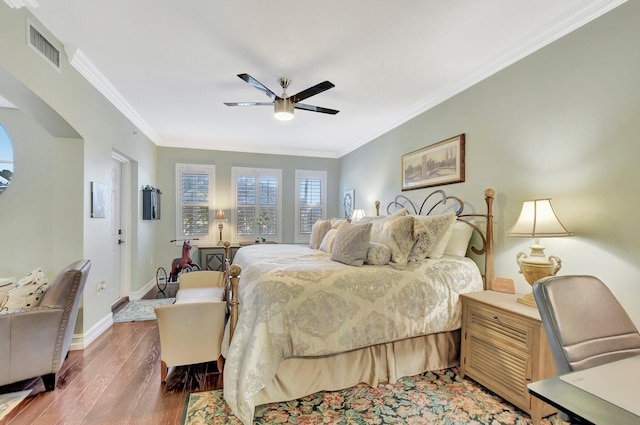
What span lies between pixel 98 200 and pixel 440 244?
141 inches

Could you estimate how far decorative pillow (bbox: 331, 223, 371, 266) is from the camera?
251 centimetres

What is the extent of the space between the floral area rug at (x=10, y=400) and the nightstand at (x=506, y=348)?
3.25 m

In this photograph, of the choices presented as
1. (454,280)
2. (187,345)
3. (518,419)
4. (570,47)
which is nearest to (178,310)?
(187,345)

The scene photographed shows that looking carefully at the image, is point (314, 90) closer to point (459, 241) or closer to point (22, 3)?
point (459, 241)

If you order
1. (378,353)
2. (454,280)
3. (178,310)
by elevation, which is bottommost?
(378,353)

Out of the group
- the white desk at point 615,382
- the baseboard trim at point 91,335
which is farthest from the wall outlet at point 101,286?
the white desk at point 615,382

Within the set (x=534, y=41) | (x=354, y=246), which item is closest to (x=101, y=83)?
(x=354, y=246)

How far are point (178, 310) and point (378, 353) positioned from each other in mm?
1589

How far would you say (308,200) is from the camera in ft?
21.5

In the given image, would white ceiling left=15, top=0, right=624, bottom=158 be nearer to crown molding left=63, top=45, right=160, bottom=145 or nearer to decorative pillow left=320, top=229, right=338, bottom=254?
crown molding left=63, top=45, right=160, bottom=145

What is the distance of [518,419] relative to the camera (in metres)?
1.87

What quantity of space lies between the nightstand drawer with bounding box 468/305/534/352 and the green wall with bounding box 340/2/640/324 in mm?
560

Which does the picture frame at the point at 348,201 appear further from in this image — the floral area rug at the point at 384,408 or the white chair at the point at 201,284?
the floral area rug at the point at 384,408

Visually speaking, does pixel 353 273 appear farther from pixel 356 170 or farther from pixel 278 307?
pixel 356 170
